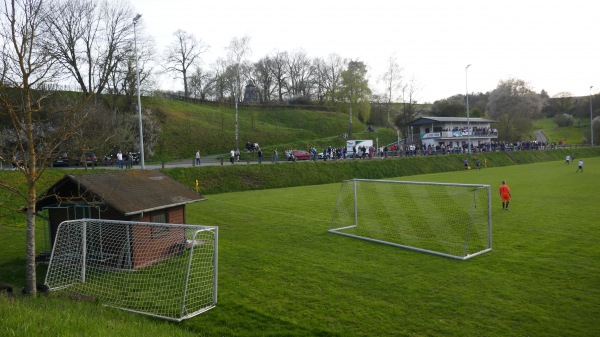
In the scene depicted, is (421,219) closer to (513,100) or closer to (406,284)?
(406,284)

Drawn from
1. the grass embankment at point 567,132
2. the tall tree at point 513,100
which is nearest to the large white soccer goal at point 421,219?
the tall tree at point 513,100

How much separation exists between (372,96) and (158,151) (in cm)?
4226

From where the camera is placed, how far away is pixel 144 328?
7273 mm

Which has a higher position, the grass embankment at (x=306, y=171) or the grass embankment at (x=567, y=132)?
the grass embankment at (x=567, y=132)

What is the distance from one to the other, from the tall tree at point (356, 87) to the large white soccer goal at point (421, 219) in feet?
141

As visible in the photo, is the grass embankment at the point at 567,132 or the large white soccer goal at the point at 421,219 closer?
the large white soccer goal at the point at 421,219

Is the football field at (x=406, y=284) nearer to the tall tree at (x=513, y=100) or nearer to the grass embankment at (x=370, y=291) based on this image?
the grass embankment at (x=370, y=291)

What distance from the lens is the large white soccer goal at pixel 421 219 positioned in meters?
13.6

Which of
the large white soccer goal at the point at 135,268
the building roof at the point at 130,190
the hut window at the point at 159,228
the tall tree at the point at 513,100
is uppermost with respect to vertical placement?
the tall tree at the point at 513,100

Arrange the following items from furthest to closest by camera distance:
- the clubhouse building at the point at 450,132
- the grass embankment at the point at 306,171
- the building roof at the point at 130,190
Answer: the clubhouse building at the point at 450,132 < the grass embankment at the point at 306,171 < the building roof at the point at 130,190

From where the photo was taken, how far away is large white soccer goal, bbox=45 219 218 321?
360 inches

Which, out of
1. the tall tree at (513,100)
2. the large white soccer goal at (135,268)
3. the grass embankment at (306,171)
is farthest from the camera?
the tall tree at (513,100)

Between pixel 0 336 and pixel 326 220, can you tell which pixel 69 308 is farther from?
pixel 326 220

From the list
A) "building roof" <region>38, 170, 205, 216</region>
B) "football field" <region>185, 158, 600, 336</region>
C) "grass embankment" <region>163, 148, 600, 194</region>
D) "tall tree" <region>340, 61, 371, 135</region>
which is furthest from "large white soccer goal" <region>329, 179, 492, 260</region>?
"tall tree" <region>340, 61, 371, 135</region>
